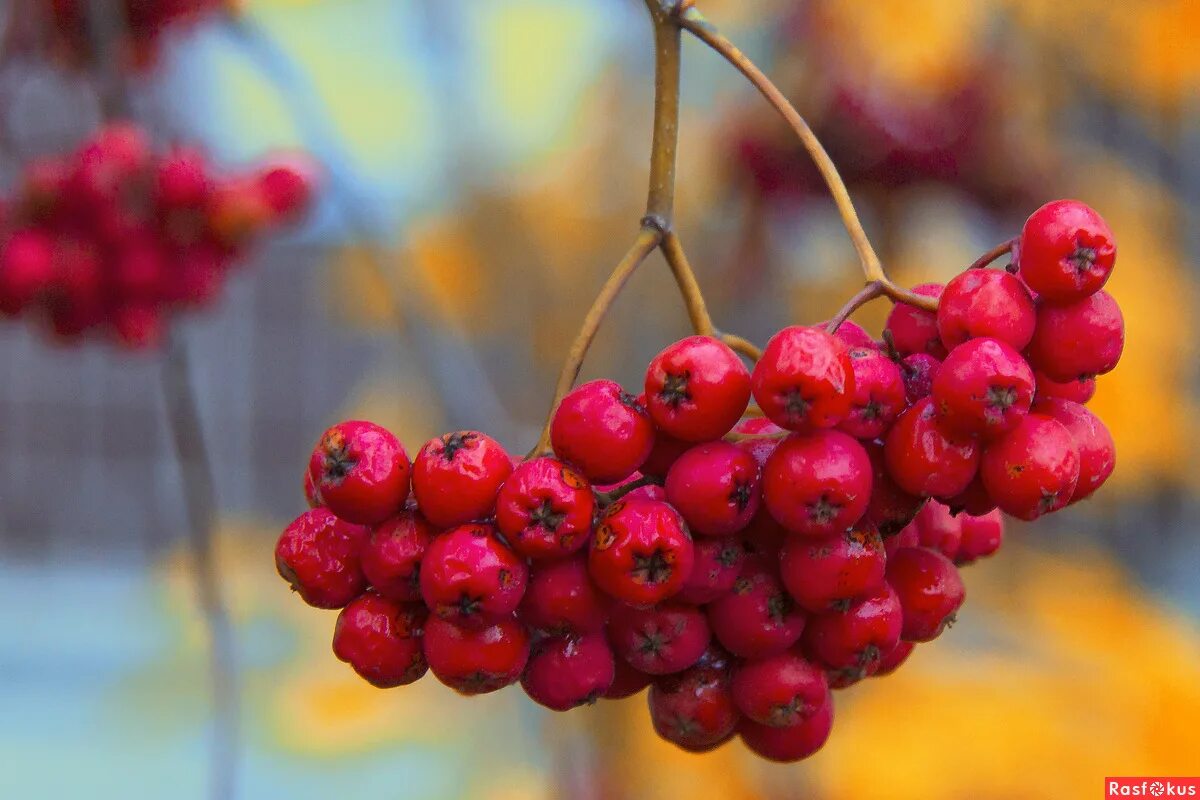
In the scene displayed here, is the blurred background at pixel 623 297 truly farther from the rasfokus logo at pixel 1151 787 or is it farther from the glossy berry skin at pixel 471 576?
the glossy berry skin at pixel 471 576

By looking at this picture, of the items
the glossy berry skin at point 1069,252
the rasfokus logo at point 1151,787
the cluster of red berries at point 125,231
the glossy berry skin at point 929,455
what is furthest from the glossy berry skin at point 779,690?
the rasfokus logo at point 1151,787

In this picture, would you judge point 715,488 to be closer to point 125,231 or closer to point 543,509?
point 543,509

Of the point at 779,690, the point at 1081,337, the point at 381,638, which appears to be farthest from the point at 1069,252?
the point at 381,638

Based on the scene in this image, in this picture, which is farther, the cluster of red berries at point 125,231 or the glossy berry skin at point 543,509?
the cluster of red berries at point 125,231

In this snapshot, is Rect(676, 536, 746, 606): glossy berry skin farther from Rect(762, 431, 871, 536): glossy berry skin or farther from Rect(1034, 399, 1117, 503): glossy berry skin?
Rect(1034, 399, 1117, 503): glossy berry skin

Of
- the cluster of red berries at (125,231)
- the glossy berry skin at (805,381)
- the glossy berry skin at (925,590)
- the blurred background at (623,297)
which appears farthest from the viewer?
the blurred background at (623,297)

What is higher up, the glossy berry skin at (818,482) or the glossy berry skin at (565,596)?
the glossy berry skin at (818,482)

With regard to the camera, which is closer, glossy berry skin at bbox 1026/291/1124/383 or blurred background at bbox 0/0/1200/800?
glossy berry skin at bbox 1026/291/1124/383

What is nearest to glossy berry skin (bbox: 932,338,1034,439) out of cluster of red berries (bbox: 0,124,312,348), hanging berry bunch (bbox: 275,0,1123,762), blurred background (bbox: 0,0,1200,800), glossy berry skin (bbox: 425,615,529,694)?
hanging berry bunch (bbox: 275,0,1123,762)
